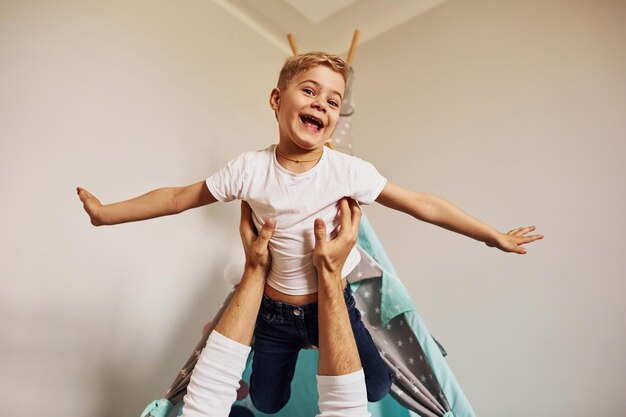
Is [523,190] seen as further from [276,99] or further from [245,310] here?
[245,310]

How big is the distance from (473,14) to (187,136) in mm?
1466

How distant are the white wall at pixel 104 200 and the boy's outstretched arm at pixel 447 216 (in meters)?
0.99

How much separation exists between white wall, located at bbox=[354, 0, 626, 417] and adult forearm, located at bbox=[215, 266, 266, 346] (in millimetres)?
1012

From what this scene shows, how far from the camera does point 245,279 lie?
35.4 inches

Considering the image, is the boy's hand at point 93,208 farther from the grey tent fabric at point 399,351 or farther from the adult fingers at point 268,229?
the grey tent fabric at point 399,351

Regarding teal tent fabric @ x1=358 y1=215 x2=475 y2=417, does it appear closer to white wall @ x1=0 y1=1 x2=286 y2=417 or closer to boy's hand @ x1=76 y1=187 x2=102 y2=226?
boy's hand @ x1=76 y1=187 x2=102 y2=226

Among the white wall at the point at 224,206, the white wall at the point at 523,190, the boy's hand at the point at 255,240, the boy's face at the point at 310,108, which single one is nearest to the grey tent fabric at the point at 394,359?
the boy's hand at the point at 255,240

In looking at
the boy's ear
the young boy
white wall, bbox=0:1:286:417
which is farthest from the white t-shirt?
white wall, bbox=0:1:286:417

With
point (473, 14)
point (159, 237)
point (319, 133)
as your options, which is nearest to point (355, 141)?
point (473, 14)

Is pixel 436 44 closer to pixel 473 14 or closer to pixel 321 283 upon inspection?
pixel 473 14

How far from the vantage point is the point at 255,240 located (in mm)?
892

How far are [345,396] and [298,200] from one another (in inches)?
16.2

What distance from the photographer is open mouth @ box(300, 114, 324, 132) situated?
2.77 feet

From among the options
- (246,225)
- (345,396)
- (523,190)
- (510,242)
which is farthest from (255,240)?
(523,190)
